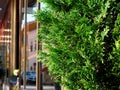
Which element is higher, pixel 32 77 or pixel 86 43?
pixel 86 43

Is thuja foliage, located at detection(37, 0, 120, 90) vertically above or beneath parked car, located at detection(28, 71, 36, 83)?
above

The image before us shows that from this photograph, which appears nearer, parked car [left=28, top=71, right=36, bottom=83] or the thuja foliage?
the thuja foliage

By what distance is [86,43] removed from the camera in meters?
2.65

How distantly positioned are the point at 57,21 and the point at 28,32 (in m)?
4.86

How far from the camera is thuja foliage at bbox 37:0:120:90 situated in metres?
2.64

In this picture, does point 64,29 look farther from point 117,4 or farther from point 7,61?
point 7,61

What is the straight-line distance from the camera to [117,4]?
8.82 ft

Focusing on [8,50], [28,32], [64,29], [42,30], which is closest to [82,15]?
[64,29]

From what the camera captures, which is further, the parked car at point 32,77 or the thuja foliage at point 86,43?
the parked car at point 32,77

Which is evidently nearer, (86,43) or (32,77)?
(86,43)

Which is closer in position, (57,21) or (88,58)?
(88,58)

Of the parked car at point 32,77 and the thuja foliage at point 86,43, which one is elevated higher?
the thuja foliage at point 86,43

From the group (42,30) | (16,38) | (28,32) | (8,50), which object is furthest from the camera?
(8,50)

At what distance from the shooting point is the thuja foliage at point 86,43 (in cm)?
264
